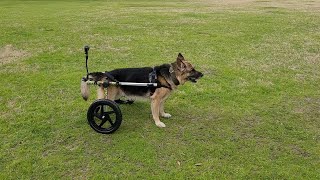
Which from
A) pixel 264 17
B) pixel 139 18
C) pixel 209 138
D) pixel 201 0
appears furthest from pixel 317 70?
pixel 201 0

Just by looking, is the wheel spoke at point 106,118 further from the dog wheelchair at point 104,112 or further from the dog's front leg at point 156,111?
the dog's front leg at point 156,111

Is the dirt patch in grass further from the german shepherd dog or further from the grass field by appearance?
the german shepherd dog

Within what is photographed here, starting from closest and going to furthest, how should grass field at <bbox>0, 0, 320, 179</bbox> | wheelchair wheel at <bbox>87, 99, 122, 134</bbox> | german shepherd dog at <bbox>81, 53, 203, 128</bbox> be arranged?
1. grass field at <bbox>0, 0, 320, 179</bbox>
2. wheelchair wheel at <bbox>87, 99, 122, 134</bbox>
3. german shepherd dog at <bbox>81, 53, 203, 128</bbox>

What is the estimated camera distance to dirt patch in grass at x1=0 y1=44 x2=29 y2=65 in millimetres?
12816

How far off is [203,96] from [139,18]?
14530 mm

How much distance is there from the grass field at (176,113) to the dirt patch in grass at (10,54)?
0.12 feet

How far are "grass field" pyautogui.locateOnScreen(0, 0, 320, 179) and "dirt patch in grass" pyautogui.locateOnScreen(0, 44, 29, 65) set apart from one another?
0.04 meters

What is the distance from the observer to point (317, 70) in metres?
11.7

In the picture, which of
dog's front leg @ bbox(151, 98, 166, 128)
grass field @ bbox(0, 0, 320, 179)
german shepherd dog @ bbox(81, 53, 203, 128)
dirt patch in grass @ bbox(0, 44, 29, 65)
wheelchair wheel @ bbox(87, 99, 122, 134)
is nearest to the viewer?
grass field @ bbox(0, 0, 320, 179)

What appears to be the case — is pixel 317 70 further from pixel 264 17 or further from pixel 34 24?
pixel 34 24

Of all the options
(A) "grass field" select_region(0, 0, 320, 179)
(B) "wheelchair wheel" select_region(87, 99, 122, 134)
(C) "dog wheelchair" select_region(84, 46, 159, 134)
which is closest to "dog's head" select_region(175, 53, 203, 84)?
(C) "dog wheelchair" select_region(84, 46, 159, 134)

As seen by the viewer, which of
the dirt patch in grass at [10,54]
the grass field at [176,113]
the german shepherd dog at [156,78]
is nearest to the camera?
the grass field at [176,113]

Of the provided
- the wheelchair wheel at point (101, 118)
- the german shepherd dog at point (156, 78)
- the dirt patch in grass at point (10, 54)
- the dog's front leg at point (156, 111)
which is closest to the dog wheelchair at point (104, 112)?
the wheelchair wheel at point (101, 118)

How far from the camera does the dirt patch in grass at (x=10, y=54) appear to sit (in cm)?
1282
